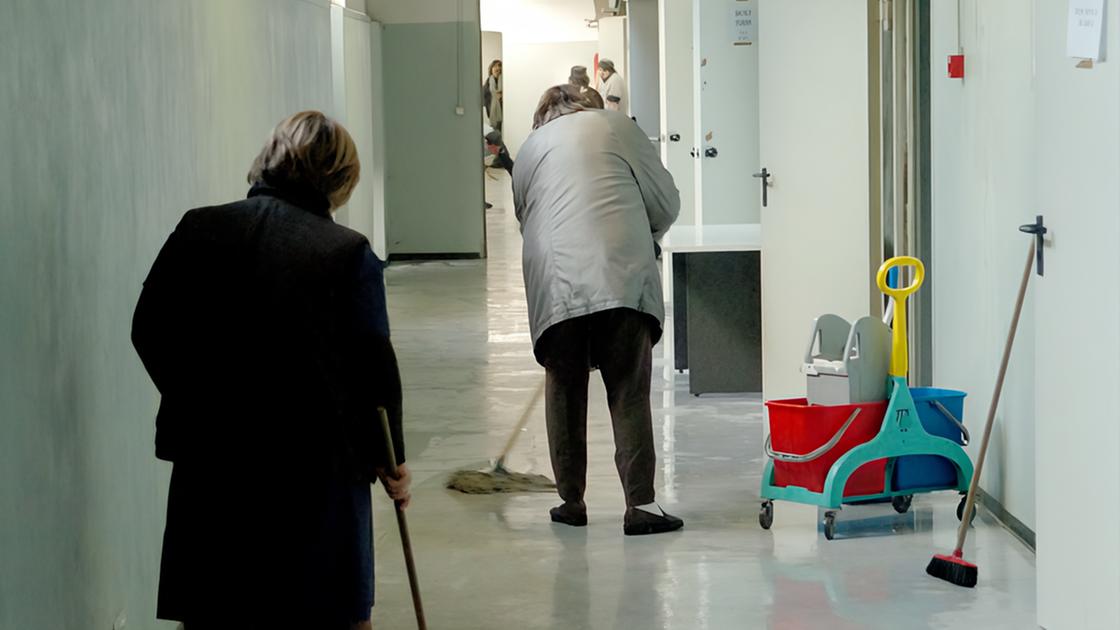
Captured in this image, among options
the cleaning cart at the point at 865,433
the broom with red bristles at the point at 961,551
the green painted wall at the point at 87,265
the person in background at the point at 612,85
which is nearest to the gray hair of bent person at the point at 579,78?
the cleaning cart at the point at 865,433

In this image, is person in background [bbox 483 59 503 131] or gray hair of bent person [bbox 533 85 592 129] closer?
gray hair of bent person [bbox 533 85 592 129]

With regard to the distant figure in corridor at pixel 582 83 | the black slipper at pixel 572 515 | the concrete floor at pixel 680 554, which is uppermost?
the distant figure in corridor at pixel 582 83

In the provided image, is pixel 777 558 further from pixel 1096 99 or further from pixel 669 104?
pixel 669 104

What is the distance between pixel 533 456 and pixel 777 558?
185 cm

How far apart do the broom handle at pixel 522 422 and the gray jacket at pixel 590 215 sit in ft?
4.60

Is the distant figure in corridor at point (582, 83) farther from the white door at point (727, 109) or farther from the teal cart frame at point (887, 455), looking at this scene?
the white door at point (727, 109)

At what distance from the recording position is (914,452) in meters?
4.44

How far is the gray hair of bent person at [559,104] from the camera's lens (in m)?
4.70

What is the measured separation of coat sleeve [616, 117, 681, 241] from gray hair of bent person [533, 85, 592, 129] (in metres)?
0.16

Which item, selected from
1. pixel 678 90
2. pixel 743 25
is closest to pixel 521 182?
pixel 743 25

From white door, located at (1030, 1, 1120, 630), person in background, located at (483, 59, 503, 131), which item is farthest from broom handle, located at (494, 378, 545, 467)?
person in background, located at (483, 59, 503, 131)

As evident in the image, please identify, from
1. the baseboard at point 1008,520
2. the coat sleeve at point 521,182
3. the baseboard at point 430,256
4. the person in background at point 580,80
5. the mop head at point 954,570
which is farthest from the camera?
the baseboard at point 430,256

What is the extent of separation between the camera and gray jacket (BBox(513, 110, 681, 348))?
14.6 feet

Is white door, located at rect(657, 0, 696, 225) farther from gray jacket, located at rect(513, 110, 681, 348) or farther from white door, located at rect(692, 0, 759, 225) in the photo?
gray jacket, located at rect(513, 110, 681, 348)
